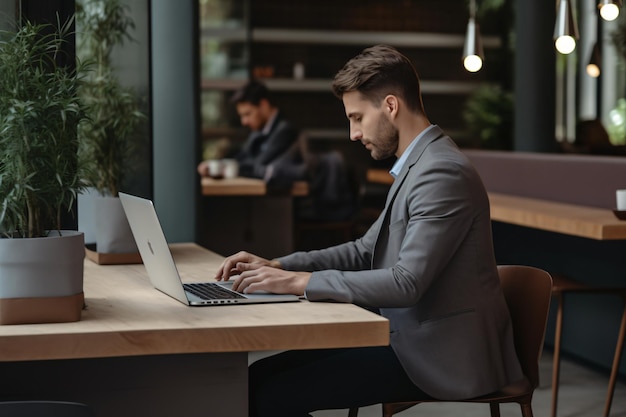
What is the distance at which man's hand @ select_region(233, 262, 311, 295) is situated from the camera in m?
2.39

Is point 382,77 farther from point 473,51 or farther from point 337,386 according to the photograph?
point 473,51

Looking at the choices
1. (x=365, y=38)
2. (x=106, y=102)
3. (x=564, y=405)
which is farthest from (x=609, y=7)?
(x=365, y=38)

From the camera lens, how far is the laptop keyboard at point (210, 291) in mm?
2387

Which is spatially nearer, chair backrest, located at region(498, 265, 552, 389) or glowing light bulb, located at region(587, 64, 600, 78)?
chair backrest, located at region(498, 265, 552, 389)

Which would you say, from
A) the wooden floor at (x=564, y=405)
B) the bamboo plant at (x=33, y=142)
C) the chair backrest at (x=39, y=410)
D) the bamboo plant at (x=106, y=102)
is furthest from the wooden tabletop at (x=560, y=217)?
the chair backrest at (x=39, y=410)

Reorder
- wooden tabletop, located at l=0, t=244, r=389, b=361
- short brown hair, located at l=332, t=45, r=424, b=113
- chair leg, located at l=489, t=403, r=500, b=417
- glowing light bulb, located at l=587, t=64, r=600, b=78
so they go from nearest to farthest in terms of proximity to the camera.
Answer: wooden tabletop, located at l=0, t=244, r=389, b=361 < short brown hair, located at l=332, t=45, r=424, b=113 < chair leg, located at l=489, t=403, r=500, b=417 < glowing light bulb, located at l=587, t=64, r=600, b=78

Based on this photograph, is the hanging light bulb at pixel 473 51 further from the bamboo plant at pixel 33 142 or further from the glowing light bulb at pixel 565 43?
the bamboo plant at pixel 33 142

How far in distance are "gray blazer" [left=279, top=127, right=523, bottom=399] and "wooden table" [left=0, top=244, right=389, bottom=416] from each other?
4.7 inches

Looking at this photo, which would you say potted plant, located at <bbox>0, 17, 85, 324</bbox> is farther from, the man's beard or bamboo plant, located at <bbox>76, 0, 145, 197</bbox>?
bamboo plant, located at <bbox>76, 0, 145, 197</bbox>

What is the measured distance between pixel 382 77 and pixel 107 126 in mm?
1137

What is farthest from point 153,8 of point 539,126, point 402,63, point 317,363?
point 539,126

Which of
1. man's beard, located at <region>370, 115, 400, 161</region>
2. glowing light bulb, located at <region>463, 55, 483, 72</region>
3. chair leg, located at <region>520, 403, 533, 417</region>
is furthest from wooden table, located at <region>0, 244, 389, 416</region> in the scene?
glowing light bulb, located at <region>463, 55, 483, 72</region>

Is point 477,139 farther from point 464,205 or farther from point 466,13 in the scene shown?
point 464,205

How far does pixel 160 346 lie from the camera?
6.55ft
